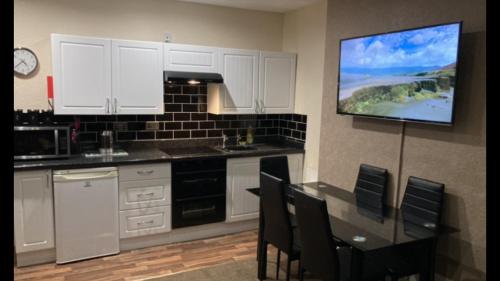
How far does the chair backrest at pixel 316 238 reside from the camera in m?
2.23

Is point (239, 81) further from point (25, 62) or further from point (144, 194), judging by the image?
point (25, 62)

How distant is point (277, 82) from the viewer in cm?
451

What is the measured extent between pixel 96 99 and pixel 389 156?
277 centimetres

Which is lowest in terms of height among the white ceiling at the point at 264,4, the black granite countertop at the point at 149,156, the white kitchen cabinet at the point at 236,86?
the black granite countertop at the point at 149,156

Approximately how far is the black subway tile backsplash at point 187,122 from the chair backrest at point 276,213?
172 centimetres

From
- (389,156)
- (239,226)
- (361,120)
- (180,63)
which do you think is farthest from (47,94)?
(389,156)

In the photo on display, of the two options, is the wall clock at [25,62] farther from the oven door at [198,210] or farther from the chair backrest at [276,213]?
the chair backrest at [276,213]

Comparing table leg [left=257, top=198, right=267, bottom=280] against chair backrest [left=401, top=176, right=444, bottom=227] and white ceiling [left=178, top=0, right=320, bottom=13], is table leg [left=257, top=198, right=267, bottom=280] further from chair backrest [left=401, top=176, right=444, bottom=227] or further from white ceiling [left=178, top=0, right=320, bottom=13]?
white ceiling [left=178, top=0, right=320, bottom=13]

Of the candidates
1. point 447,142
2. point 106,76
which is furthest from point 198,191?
point 447,142

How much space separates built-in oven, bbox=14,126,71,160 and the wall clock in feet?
2.00

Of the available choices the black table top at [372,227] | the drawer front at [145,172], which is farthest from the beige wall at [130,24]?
the black table top at [372,227]

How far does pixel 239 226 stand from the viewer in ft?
14.1

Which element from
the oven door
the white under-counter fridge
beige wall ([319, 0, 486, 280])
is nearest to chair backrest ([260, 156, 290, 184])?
beige wall ([319, 0, 486, 280])

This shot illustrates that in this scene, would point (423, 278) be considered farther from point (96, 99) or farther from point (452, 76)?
point (96, 99)
